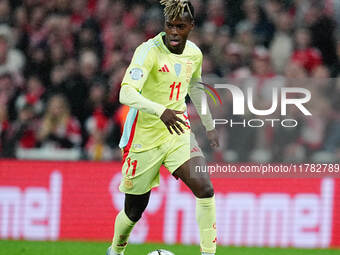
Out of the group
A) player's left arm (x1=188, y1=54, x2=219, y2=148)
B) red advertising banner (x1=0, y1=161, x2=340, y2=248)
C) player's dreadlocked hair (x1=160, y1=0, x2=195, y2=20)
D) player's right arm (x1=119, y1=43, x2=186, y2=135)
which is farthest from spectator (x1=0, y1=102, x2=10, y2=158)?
player's dreadlocked hair (x1=160, y1=0, x2=195, y2=20)

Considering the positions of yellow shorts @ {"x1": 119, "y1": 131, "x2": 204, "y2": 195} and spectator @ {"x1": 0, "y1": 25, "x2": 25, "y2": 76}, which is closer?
yellow shorts @ {"x1": 119, "y1": 131, "x2": 204, "y2": 195}

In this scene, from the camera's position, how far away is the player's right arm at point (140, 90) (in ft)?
18.0

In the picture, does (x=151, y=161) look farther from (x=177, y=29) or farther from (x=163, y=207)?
(x=163, y=207)

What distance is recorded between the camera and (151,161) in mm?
6098

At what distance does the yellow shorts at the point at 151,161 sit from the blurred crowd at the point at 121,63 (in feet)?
8.08

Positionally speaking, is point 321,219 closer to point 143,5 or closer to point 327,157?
point 327,157

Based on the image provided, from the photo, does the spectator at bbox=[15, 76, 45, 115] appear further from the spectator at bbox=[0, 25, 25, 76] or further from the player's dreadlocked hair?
the player's dreadlocked hair

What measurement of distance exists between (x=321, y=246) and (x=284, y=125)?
1.40m

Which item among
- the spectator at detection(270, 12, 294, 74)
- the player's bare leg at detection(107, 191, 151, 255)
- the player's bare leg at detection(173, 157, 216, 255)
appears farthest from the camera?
the spectator at detection(270, 12, 294, 74)

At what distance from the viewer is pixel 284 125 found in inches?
341

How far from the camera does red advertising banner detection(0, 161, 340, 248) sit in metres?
8.49

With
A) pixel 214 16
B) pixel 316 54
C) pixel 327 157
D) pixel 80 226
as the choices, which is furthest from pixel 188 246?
pixel 214 16

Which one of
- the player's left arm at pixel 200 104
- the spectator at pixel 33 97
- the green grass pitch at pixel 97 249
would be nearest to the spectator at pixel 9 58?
the spectator at pixel 33 97

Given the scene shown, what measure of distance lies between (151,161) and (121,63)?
4873 millimetres
